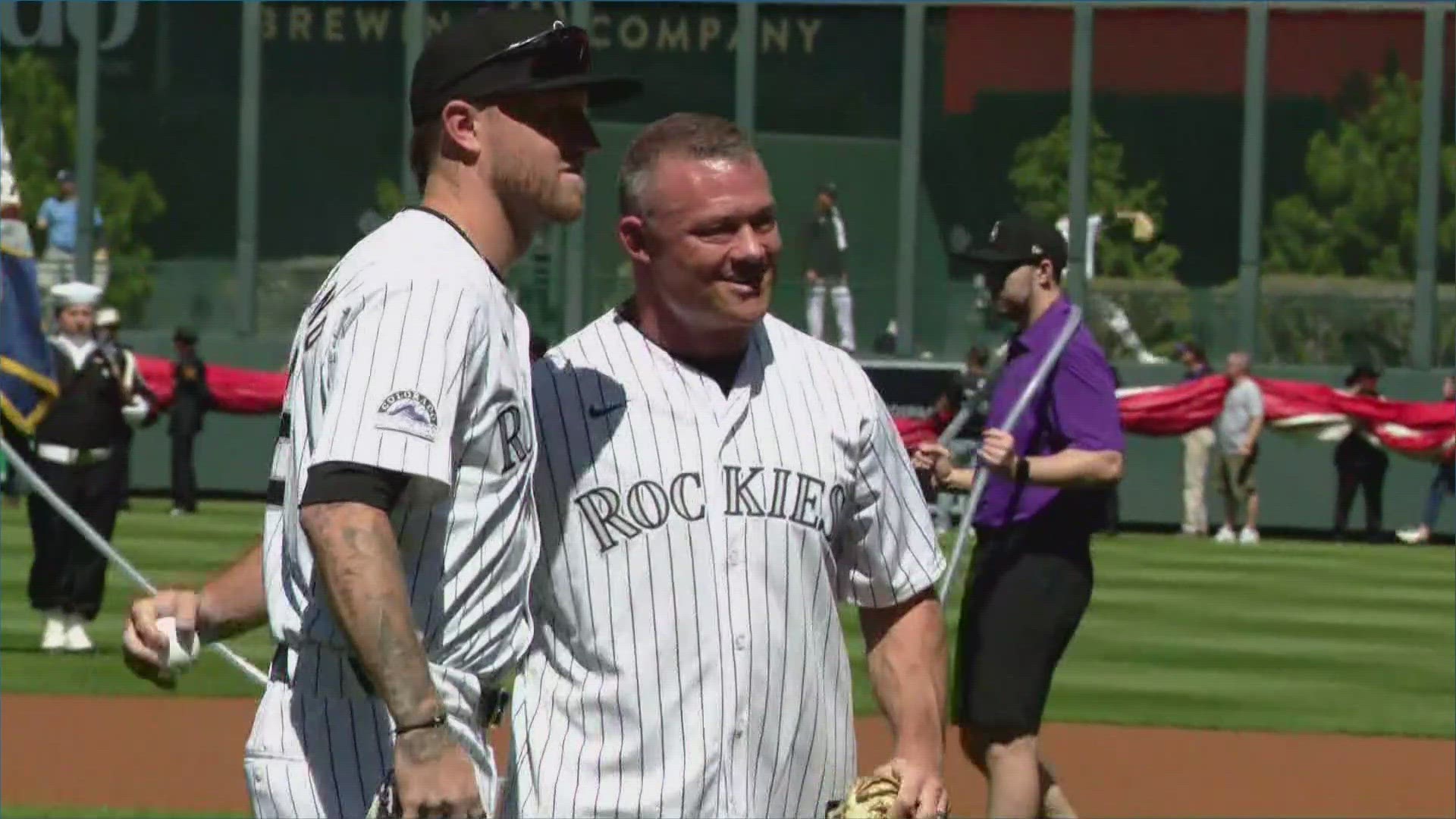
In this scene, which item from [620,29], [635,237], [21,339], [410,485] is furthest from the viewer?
[620,29]

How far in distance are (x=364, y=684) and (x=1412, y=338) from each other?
30.3 metres

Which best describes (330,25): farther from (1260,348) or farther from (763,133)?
(1260,348)

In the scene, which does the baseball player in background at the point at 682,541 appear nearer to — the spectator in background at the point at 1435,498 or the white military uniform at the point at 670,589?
the white military uniform at the point at 670,589

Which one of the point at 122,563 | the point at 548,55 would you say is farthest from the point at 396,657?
the point at 122,563

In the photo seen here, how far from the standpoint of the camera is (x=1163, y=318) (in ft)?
109

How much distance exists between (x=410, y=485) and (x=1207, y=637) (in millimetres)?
15255

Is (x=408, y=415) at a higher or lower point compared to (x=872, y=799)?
higher

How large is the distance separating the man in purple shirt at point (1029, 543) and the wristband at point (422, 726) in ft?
15.2

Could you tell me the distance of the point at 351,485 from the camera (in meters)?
3.80

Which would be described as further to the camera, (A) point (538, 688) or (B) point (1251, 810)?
(B) point (1251, 810)

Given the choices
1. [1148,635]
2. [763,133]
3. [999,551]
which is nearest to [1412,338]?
[763,133]

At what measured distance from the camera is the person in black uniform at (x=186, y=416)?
94.8 feet

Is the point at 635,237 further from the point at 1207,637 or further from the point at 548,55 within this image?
the point at 1207,637

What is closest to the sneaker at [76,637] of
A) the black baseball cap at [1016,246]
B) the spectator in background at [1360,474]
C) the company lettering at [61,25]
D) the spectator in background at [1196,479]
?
the black baseball cap at [1016,246]
